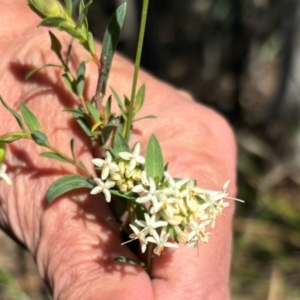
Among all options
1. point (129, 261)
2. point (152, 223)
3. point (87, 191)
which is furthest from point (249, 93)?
point (152, 223)

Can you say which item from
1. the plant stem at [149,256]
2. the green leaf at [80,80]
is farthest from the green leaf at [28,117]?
the plant stem at [149,256]

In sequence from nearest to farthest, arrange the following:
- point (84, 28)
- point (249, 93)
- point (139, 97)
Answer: point (84, 28) → point (139, 97) → point (249, 93)

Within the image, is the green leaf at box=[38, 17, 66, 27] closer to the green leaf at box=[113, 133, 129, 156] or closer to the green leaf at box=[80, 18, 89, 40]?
the green leaf at box=[80, 18, 89, 40]

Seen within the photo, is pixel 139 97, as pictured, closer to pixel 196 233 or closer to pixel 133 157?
pixel 133 157

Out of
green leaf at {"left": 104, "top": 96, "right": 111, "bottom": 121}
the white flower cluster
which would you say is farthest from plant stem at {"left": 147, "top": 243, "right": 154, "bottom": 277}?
green leaf at {"left": 104, "top": 96, "right": 111, "bottom": 121}

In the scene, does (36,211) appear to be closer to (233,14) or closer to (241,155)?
(241,155)

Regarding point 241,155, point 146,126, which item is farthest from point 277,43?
point 146,126

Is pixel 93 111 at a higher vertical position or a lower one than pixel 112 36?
lower

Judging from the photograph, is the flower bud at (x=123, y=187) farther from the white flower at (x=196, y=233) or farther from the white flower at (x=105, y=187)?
the white flower at (x=196, y=233)
